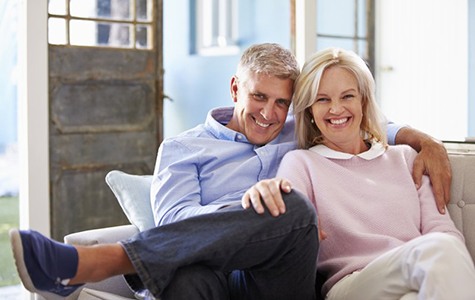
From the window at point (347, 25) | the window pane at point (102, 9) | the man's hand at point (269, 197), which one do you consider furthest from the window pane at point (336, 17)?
the man's hand at point (269, 197)

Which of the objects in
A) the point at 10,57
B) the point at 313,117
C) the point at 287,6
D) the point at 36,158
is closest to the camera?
the point at 313,117

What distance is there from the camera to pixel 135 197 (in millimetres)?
2225

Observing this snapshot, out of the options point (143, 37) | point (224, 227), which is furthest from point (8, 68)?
point (224, 227)

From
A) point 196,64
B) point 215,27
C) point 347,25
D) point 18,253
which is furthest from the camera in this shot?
point 196,64

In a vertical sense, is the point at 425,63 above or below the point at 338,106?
above

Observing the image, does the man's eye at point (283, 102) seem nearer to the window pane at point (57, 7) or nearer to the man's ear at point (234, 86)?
the man's ear at point (234, 86)

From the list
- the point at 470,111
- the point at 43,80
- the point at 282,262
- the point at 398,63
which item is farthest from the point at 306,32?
the point at 282,262

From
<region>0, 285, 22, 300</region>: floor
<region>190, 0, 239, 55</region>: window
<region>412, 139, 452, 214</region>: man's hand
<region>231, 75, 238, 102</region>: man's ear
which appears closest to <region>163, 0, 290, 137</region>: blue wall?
<region>190, 0, 239, 55</region>: window

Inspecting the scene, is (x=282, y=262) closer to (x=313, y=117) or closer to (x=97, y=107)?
(x=313, y=117)

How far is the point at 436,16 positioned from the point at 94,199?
2464 millimetres

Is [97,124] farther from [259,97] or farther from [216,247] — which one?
[216,247]

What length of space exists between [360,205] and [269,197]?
431 mm

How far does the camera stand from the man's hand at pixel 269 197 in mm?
1680

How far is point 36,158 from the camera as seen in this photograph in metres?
3.37
